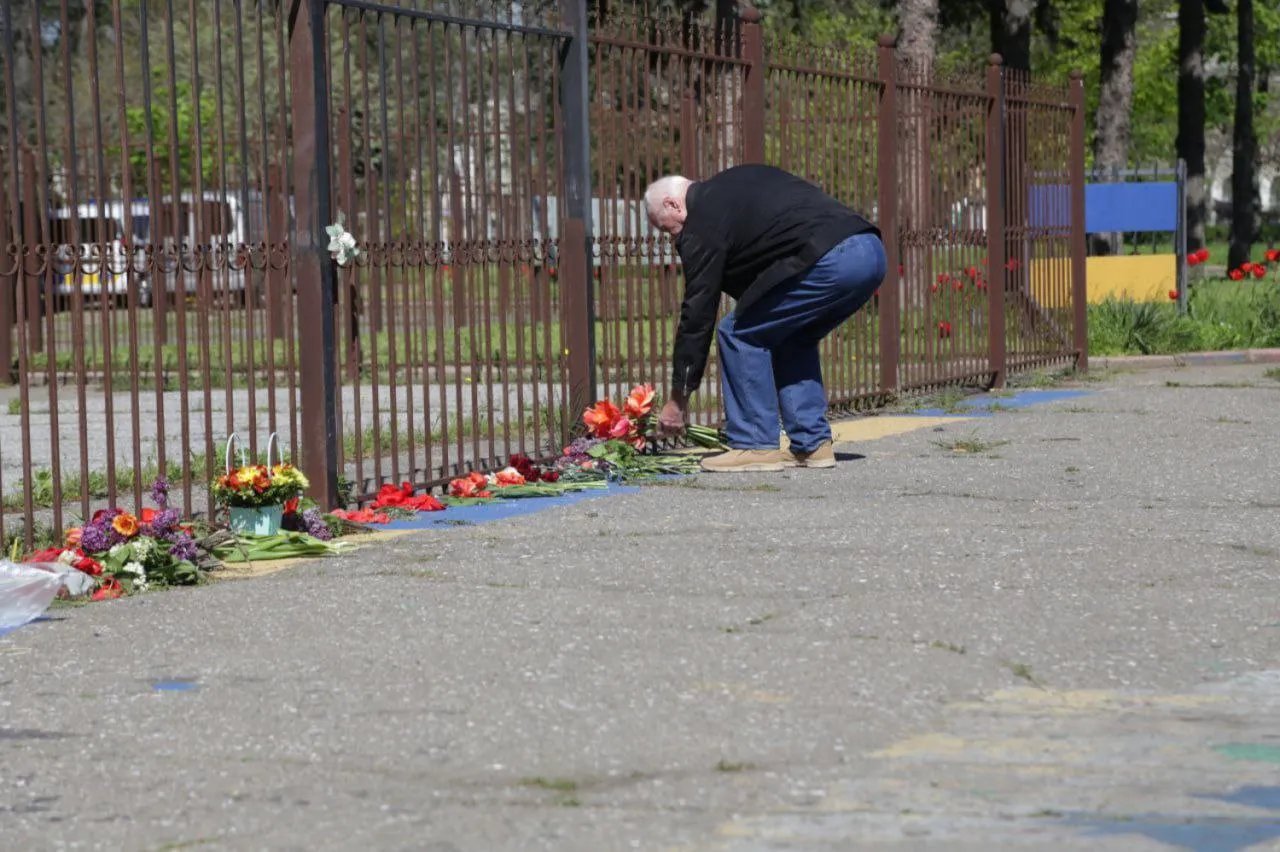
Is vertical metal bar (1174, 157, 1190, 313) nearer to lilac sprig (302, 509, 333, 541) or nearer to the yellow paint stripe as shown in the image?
the yellow paint stripe

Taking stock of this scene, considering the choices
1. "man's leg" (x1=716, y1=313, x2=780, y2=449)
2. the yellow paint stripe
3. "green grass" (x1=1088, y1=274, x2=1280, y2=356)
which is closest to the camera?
"man's leg" (x1=716, y1=313, x2=780, y2=449)

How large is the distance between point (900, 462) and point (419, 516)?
2956 millimetres

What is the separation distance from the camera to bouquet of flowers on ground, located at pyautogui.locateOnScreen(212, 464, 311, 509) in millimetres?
8531

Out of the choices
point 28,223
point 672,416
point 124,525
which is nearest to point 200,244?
point 124,525

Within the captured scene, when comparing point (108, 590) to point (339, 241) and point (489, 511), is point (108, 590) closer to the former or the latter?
point (339, 241)

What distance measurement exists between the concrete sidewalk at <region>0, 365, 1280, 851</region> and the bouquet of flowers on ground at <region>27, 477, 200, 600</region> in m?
0.18

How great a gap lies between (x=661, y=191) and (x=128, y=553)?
3759 mm

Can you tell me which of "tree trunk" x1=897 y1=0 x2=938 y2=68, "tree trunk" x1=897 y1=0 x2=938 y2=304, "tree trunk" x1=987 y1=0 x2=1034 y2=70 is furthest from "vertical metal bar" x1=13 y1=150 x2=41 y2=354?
"tree trunk" x1=987 y1=0 x2=1034 y2=70

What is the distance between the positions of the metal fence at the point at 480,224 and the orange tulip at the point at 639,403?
0.35m

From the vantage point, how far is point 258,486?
854 cm

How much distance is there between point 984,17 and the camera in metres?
35.3

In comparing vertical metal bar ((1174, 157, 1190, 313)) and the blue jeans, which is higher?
vertical metal bar ((1174, 157, 1190, 313))

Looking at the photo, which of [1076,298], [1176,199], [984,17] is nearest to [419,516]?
[1076,298]

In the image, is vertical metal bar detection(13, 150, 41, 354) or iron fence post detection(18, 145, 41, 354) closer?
iron fence post detection(18, 145, 41, 354)
